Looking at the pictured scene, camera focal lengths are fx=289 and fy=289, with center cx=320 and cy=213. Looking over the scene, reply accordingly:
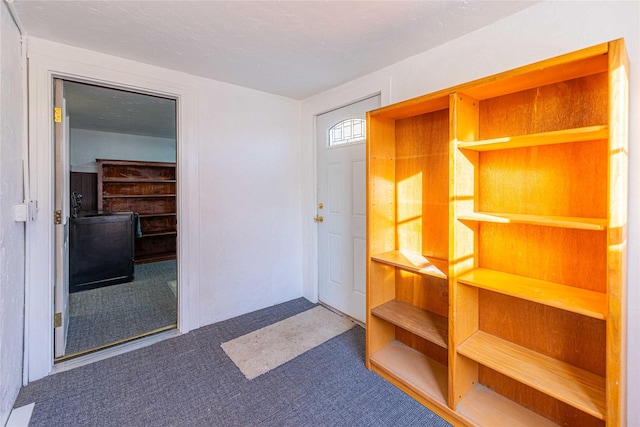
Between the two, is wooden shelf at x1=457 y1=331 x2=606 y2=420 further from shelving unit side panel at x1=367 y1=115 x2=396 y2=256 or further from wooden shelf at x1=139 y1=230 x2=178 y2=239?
wooden shelf at x1=139 y1=230 x2=178 y2=239

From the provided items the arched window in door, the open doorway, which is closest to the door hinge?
the open doorway

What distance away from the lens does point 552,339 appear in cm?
150

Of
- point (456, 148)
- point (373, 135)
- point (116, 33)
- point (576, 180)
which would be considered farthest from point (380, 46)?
point (116, 33)

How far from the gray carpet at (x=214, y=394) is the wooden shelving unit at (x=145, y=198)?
3187mm

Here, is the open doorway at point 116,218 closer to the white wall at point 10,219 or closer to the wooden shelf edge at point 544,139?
the white wall at point 10,219

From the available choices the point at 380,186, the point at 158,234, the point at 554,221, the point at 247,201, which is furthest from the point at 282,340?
the point at 158,234

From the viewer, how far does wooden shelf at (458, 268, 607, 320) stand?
1188 millimetres

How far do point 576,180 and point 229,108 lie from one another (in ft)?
8.50

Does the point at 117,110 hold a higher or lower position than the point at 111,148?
higher

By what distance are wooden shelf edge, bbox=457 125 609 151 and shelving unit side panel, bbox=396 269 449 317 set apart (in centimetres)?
90

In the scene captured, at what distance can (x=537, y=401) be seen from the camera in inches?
61.2

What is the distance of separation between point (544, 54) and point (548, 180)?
0.66m

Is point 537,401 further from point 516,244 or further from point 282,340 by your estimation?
point 282,340

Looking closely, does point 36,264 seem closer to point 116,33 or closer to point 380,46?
point 116,33
